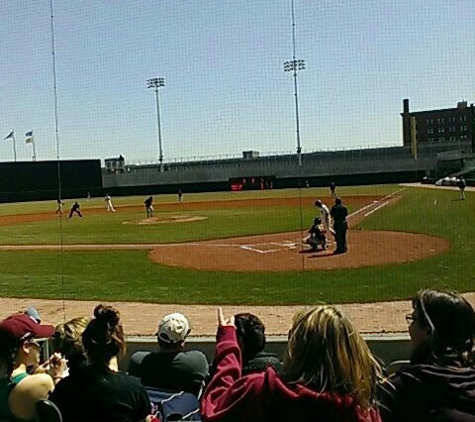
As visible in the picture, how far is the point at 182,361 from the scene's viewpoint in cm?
393

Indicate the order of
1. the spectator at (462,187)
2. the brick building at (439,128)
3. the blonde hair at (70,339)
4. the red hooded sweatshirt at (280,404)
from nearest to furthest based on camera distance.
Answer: the red hooded sweatshirt at (280,404)
the blonde hair at (70,339)
the brick building at (439,128)
the spectator at (462,187)

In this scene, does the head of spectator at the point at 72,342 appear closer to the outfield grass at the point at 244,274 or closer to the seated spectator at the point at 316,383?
the seated spectator at the point at 316,383

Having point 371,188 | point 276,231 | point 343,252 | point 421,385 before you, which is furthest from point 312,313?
point 276,231

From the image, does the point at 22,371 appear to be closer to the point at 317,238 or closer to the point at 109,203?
the point at 317,238

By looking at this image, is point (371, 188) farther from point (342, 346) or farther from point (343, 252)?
point (342, 346)

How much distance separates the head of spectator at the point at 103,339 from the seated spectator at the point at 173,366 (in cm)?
66

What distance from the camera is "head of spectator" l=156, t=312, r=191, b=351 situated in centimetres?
397

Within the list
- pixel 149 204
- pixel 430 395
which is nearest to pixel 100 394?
pixel 430 395

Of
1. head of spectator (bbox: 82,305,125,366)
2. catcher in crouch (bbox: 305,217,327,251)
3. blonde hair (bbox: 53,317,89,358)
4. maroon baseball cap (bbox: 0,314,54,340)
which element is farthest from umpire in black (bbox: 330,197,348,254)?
head of spectator (bbox: 82,305,125,366)

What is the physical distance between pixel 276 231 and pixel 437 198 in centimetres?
537

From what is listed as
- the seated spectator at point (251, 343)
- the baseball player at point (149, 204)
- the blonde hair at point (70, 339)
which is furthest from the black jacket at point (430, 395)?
the baseball player at point (149, 204)

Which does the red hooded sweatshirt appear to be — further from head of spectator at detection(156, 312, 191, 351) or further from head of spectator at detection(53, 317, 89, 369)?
head of spectator at detection(156, 312, 191, 351)

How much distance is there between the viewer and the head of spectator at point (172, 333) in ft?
13.0

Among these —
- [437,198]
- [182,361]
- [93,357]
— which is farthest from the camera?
[437,198]
